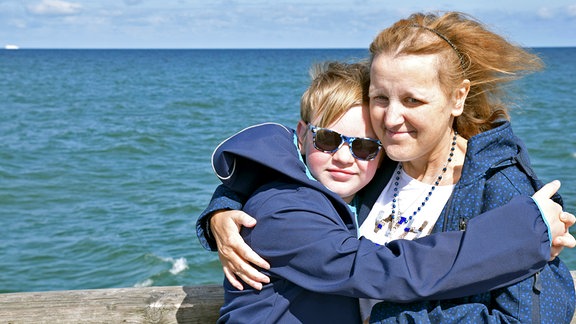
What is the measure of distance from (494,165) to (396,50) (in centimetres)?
51

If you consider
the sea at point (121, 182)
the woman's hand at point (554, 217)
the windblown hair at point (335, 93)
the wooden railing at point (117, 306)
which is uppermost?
the windblown hair at point (335, 93)

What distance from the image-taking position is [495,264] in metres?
2.18

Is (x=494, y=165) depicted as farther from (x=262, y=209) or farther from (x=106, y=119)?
(x=106, y=119)

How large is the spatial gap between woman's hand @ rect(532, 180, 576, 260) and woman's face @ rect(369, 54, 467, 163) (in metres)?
0.44

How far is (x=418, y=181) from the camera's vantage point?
9.00 ft

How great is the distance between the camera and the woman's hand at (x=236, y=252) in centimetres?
250

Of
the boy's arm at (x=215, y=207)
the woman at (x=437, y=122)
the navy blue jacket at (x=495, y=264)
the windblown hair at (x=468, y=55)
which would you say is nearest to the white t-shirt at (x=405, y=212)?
the woman at (x=437, y=122)

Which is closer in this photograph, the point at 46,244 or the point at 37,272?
the point at 37,272

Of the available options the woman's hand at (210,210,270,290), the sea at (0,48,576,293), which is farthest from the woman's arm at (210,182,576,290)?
the sea at (0,48,576,293)

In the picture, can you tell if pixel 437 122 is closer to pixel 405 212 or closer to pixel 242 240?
pixel 405 212

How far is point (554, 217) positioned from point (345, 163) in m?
0.76

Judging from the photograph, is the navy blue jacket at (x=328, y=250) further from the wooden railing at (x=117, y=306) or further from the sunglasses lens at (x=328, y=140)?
the wooden railing at (x=117, y=306)

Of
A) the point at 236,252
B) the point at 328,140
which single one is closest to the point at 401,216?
the point at 328,140

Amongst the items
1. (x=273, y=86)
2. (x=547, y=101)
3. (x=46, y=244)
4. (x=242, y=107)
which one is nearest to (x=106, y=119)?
(x=242, y=107)
